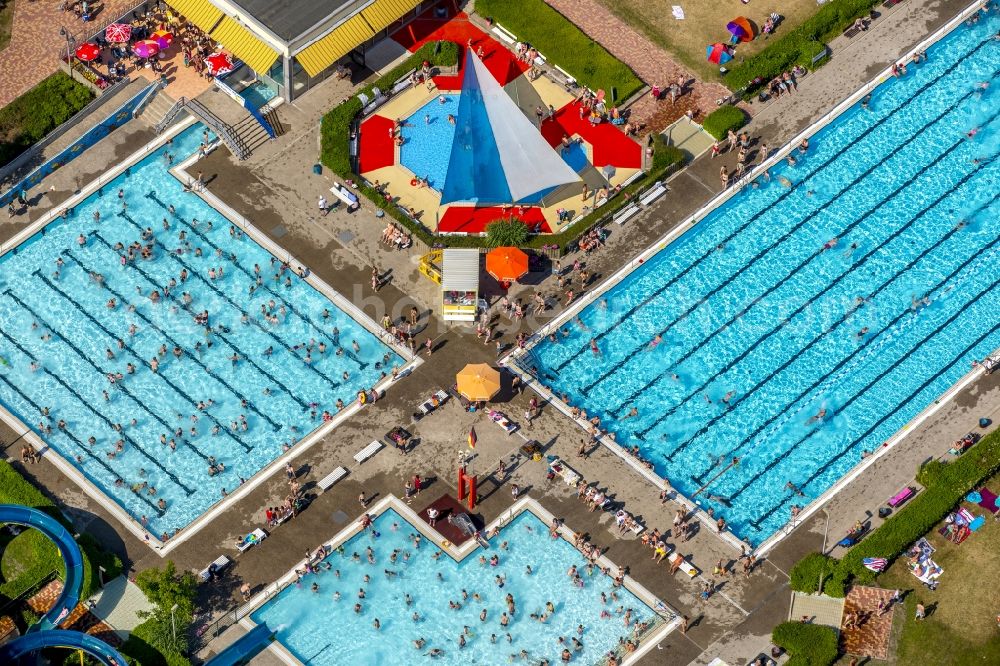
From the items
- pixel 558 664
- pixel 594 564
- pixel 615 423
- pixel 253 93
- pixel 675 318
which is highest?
pixel 253 93

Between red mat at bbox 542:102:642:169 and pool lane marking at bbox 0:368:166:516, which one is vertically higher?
red mat at bbox 542:102:642:169

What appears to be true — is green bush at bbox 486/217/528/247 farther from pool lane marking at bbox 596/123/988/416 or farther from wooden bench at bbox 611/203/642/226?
pool lane marking at bbox 596/123/988/416

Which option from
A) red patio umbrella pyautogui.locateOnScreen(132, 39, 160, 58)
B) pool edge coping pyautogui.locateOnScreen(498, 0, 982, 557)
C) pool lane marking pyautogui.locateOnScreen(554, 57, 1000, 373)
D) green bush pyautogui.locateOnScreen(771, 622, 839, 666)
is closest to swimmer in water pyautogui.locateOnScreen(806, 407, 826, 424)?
pool edge coping pyautogui.locateOnScreen(498, 0, 982, 557)

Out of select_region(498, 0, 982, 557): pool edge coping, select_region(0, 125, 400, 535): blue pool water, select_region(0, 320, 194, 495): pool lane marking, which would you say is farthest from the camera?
select_region(0, 125, 400, 535): blue pool water

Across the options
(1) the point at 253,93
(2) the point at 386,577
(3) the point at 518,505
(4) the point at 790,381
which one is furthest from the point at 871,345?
(1) the point at 253,93

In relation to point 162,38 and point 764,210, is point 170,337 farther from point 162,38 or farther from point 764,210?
point 764,210

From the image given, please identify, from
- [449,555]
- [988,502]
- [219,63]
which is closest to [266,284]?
[219,63]

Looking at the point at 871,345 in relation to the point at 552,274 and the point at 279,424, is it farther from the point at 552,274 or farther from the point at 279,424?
the point at 279,424
